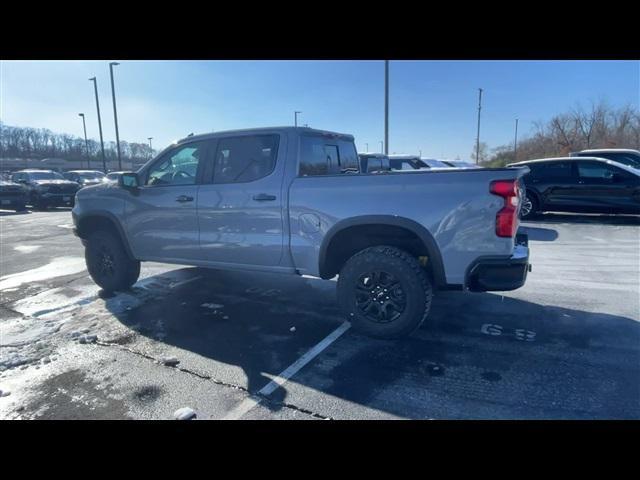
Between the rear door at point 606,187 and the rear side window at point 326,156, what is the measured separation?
8.35 meters

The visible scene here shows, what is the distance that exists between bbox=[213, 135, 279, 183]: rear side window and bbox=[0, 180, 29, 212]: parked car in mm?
17723

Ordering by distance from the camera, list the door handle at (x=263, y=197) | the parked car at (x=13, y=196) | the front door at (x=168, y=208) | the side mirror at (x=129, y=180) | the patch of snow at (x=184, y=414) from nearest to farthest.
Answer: the patch of snow at (x=184, y=414)
the door handle at (x=263, y=197)
the front door at (x=168, y=208)
the side mirror at (x=129, y=180)
the parked car at (x=13, y=196)

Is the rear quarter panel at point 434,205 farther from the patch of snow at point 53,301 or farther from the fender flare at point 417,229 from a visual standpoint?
the patch of snow at point 53,301

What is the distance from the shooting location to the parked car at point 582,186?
10297 mm

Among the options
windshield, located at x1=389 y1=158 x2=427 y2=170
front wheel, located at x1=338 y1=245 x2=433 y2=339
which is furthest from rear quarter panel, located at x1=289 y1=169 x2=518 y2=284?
windshield, located at x1=389 y1=158 x2=427 y2=170

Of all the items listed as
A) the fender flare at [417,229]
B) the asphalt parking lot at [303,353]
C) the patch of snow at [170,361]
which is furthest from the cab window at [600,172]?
the patch of snow at [170,361]

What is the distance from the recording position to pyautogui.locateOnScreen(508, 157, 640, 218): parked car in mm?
10297

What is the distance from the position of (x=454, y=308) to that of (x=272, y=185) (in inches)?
97.6

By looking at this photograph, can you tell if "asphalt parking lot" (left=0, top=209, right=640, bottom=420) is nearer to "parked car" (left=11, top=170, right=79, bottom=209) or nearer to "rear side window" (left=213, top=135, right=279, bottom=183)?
"rear side window" (left=213, top=135, right=279, bottom=183)

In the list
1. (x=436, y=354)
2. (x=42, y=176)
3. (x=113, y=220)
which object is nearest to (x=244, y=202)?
(x=113, y=220)

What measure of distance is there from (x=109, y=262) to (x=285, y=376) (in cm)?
350

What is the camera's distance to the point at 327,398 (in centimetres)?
290

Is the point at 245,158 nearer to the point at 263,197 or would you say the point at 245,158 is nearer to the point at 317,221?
the point at 263,197
